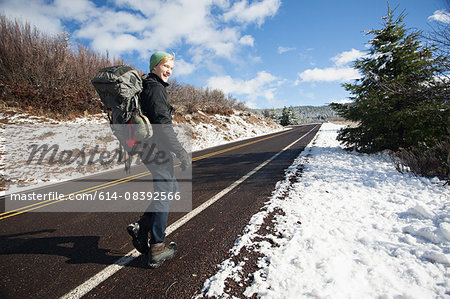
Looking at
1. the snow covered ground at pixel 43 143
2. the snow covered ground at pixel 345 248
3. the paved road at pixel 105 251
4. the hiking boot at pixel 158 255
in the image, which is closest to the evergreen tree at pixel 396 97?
the snow covered ground at pixel 345 248

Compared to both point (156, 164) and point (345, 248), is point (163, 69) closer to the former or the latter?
point (156, 164)

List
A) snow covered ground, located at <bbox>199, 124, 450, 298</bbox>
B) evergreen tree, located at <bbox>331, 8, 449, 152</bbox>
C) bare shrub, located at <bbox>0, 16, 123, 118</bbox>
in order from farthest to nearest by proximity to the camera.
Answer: bare shrub, located at <bbox>0, 16, 123, 118</bbox> < evergreen tree, located at <bbox>331, 8, 449, 152</bbox> < snow covered ground, located at <bbox>199, 124, 450, 298</bbox>

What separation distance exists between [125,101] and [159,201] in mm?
1165

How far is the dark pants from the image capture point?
2.12 m

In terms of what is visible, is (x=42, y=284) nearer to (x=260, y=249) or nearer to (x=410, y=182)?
(x=260, y=249)

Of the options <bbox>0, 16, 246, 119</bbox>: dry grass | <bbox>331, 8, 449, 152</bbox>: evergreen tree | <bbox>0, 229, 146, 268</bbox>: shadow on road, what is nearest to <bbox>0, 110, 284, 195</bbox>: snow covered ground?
<bbox>0, 16, 246, 119</bbox>: dry grass

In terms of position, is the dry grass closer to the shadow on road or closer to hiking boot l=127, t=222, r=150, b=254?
the shadow on road

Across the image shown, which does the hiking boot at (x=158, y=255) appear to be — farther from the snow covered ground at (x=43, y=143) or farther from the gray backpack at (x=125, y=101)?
the snow covered ground at (x=43, y=143)

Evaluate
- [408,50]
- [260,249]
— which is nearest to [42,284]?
[260,249]

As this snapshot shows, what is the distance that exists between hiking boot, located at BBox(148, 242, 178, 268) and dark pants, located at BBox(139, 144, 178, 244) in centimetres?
6

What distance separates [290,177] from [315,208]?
1871mm

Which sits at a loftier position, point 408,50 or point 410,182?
point 408,50

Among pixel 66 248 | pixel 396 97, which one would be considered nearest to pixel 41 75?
pixel 66 248

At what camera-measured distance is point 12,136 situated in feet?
26.3
